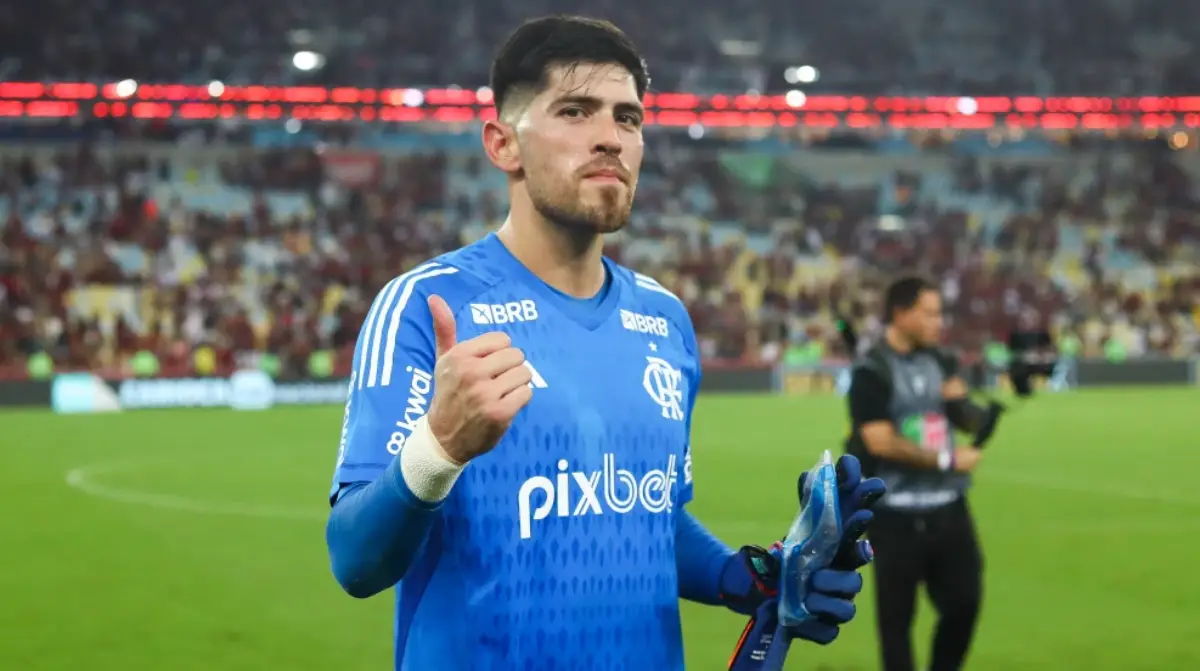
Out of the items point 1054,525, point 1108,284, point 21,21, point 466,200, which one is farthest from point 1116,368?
point 21,21

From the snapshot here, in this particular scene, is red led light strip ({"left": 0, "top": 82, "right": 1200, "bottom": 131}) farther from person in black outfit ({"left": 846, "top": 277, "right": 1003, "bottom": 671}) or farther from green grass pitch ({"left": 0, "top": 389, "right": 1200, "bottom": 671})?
person in black outfit ({"left": 846, "top": 277, "right": 1003, "bottom": 671})

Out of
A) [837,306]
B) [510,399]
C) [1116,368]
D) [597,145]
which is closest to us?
[510,399]

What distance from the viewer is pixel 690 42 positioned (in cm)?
4647

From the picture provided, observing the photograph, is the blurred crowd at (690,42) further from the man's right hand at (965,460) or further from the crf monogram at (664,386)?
the crf monogram at (664,386)

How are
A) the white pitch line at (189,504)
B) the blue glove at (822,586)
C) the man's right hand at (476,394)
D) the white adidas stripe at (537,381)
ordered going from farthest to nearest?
the white pitch line at (189,504) → the white adidas stripe at (537,381) → the blue glove at (822,586) → the man's right hand at (476,394)

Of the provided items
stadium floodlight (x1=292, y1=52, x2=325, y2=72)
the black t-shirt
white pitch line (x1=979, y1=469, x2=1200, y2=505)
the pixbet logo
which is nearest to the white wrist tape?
the pixbet logo

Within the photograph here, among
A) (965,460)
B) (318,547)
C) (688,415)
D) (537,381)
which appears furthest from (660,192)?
(537,381)

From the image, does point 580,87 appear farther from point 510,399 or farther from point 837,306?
point 837,306

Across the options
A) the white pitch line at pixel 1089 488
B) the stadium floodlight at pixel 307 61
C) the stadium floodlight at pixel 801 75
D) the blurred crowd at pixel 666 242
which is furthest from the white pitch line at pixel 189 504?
the stadium floodlight at pixel 801 75

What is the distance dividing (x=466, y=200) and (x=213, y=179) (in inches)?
286

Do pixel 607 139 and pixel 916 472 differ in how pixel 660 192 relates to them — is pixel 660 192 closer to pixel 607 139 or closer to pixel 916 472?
pixel 916 472

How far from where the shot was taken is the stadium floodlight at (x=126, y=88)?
3884 centimetres

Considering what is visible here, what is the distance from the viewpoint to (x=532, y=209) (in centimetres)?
319

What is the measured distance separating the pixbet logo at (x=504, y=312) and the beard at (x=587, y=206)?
7.9 inches
